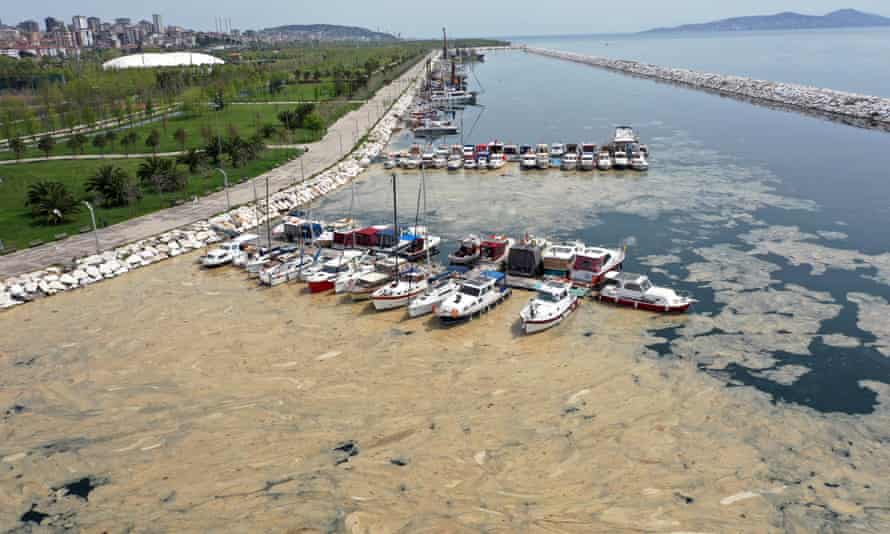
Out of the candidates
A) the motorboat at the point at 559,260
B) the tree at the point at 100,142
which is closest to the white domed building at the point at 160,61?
the tree at the point at 100,142

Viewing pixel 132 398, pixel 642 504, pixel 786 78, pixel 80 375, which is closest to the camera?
pixel 642 504

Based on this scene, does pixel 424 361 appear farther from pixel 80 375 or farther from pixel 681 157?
pixel 681 157

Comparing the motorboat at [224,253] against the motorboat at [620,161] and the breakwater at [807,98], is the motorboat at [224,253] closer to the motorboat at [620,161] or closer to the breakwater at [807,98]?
the motorboat at [620,161]

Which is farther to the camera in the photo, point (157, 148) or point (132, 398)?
point (157, 148)

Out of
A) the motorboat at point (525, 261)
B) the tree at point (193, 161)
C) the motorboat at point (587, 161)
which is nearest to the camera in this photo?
the motorboat at point (525, 261)

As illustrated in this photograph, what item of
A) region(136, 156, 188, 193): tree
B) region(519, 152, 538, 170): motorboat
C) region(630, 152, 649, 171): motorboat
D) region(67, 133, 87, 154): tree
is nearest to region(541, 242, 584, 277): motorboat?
region(630, 152, 649, 171): motorboat

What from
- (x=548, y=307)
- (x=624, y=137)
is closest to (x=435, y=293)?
(x=548, y=307)

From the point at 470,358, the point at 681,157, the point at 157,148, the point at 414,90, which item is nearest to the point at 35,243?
the point at 470,358

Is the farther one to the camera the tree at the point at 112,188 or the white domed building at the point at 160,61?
the white domed building at the point at 160,61
